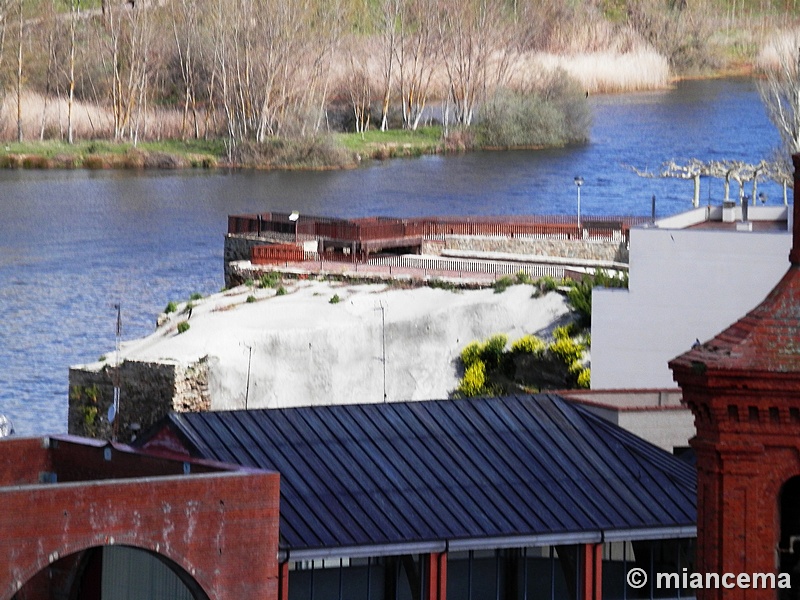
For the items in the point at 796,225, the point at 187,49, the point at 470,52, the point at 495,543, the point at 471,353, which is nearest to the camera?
the point at 796,225

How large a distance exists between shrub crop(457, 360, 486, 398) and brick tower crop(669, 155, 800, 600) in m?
40.7

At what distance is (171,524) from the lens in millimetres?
23078

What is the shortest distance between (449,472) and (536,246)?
147ft

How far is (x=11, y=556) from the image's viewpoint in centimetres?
2239

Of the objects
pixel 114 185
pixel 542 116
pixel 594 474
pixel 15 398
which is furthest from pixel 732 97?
pixel 594 474

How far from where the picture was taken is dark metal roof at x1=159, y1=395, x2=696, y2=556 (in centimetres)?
2525

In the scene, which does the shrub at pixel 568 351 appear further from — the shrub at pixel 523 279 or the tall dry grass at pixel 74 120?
the tall dry grass at pixel 74 120

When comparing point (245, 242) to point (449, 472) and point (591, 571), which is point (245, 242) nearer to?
point (449, 472)

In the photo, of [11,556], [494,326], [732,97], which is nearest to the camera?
[11,556]

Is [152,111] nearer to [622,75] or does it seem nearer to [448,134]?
[448,134]

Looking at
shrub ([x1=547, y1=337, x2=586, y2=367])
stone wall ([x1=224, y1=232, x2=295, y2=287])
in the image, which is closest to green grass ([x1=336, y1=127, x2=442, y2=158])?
stone wall ([x1=224, y1=232, x2=295, y2=287])

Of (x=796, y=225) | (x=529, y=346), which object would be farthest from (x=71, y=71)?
(x=796, y=225)

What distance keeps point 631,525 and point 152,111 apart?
394 feet

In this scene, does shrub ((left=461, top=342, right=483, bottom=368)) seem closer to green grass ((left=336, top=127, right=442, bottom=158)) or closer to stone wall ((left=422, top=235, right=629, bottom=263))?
stone wall ((left=422, top=235, right=629, bottom=263))
